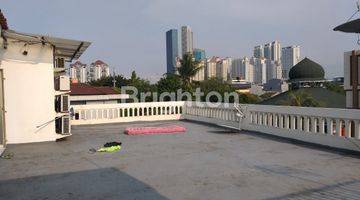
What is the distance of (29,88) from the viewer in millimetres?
9375

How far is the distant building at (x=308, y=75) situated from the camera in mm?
32156

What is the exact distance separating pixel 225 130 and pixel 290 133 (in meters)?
2.69

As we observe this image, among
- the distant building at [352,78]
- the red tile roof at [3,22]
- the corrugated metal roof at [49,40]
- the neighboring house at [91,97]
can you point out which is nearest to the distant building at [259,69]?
the neighboring house at [91,97]

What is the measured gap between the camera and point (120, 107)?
597 inches

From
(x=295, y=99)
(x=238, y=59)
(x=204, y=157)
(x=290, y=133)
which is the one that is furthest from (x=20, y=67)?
(x=238, y=59)

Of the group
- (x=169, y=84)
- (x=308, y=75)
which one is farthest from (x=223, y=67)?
(x=308, y=75)

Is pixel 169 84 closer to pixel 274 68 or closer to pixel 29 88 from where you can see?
pixel 29 88

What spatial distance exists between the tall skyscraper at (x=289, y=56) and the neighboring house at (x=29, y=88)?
300ft

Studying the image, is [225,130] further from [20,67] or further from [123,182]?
[123,182]

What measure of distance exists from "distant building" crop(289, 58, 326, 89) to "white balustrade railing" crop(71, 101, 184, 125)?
19319 millimetres

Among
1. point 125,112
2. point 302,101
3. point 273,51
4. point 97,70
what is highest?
point 273,51

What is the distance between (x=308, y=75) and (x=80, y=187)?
99.2 ft

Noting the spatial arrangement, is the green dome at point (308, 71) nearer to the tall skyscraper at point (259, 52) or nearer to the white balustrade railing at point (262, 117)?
the white balustrade railing at point (262, 117)

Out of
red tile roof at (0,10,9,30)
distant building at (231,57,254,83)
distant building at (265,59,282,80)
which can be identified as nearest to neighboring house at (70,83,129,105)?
red tile roof at (0,10,9,30)
